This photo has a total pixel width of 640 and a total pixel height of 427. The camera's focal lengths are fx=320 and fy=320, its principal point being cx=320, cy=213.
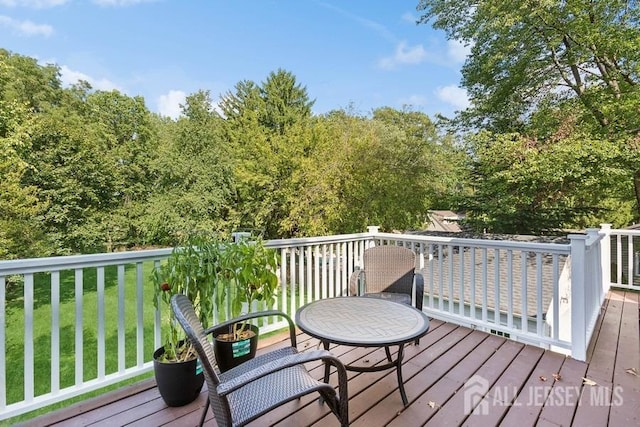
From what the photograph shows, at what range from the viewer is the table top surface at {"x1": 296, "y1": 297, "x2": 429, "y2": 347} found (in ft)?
6.42

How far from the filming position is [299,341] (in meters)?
3.28

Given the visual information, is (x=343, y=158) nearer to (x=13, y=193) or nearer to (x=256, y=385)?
(x=256, y=385)

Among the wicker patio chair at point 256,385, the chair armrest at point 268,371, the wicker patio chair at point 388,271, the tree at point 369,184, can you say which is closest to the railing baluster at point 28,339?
the wicker patio chair at point 256,385

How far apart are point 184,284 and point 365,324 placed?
4.26 ft

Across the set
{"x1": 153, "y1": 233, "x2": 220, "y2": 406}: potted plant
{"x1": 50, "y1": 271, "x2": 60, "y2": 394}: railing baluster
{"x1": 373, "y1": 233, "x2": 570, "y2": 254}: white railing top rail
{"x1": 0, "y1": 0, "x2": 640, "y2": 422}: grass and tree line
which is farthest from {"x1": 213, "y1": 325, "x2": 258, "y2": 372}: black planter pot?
{"x1": 0, "y1": 0, "x2": 640, "y2": 422}: grass and tree line

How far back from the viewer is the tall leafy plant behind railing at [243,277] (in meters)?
2.48

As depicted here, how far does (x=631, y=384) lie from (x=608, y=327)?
147cm

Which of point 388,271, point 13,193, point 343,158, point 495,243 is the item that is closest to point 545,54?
point 343,158

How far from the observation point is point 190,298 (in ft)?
7.52

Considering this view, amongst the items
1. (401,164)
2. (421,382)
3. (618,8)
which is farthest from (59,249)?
(618,8)

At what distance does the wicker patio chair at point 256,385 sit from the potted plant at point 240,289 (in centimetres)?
60

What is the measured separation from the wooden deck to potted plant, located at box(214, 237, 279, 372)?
1.33 feet

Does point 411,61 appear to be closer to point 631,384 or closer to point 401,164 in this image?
point 401,164

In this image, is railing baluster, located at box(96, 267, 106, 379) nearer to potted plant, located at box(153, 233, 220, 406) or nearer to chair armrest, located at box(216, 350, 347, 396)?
potted plant, located at box(153, 233, 220, 406)
